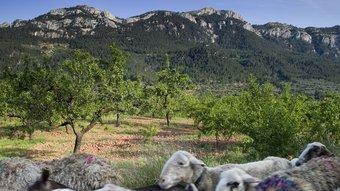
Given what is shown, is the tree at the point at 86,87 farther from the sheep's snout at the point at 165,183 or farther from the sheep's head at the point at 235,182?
the sheep's head at the point at 235,182

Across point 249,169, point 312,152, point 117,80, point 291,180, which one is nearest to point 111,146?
point 117,80

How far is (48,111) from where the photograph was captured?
98.6 feet

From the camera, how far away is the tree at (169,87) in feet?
202

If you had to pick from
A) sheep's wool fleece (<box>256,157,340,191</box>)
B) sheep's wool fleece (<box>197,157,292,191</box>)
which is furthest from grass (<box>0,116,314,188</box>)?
sheep's wool fleece (<box>256,157,340,191</box>)

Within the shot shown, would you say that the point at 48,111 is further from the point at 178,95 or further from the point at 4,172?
the point at 178,95

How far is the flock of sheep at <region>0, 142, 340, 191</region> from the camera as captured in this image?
728cm

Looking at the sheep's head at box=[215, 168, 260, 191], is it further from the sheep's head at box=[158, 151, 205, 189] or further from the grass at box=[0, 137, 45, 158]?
the grass at box=[0, 137, 45, 158]

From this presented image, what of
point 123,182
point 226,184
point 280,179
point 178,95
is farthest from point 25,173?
point 178,95

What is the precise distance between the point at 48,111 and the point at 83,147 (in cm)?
819

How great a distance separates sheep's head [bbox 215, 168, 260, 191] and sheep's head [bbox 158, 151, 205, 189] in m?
1.11

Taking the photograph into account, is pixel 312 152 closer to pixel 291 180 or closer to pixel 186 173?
pixel 186 173

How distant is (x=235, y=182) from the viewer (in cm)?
727

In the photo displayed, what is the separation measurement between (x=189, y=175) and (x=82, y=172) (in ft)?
9.28

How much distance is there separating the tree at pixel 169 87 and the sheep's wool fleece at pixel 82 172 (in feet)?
159
